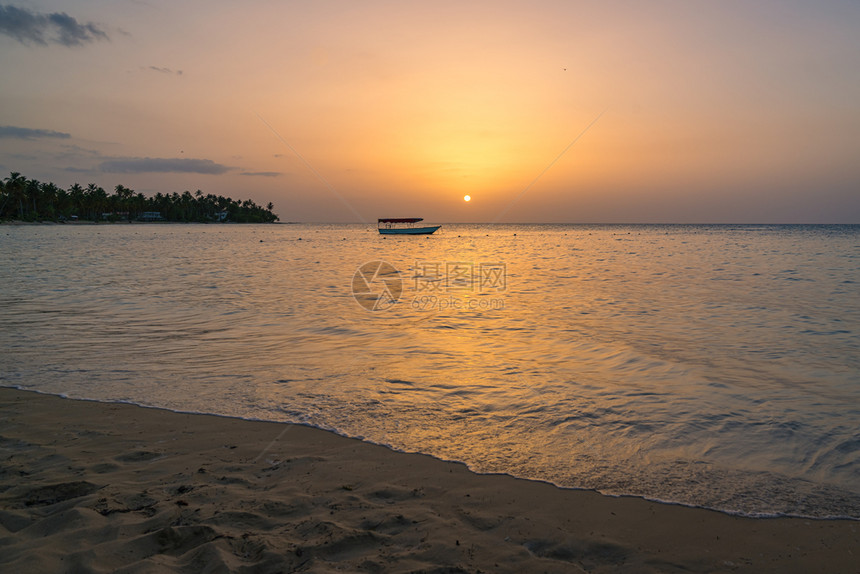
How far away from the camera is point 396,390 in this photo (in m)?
8.06

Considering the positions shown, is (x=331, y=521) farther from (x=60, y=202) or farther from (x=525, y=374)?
(x=60, y=202)

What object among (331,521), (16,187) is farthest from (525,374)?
(16,187)

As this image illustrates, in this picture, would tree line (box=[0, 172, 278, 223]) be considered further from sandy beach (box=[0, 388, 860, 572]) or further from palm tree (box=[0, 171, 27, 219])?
sandy beach (box=[0, 388, 860, 572])

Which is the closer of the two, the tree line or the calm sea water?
the calm sea water

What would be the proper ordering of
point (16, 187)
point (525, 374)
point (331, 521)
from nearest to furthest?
point (331, 521)
point (525, 374)
point (16, 187)

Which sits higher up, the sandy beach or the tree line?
the tree line

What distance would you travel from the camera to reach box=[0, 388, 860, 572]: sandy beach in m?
3.68

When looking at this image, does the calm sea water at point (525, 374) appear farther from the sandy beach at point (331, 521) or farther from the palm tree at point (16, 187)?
the palm tree at point (16, 187)

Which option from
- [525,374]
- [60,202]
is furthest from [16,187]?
[525,374]

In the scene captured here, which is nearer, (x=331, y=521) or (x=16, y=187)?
(x=331, y=521)

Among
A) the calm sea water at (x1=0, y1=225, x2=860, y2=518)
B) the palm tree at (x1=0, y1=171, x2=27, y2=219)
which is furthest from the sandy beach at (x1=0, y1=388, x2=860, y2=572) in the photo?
the palm tree at (x1=0, y1=171, x2=27, y2=219)

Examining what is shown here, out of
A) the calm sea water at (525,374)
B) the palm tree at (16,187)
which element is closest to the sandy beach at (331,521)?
the calm sea water at (525,374)

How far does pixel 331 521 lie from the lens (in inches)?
164

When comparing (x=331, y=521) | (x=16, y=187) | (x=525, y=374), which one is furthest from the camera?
(x=16, y=187)
